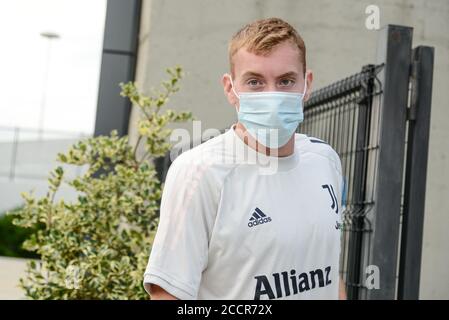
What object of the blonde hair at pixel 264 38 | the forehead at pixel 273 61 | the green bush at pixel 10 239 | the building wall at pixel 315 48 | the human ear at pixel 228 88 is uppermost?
the building wall at pixel 315 48

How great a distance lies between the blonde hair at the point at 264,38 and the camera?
2.44 m

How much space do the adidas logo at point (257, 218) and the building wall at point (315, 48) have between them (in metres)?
5.52

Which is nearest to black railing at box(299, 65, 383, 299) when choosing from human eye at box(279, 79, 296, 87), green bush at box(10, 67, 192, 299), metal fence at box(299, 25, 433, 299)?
metal fence at box(299, 25, 433, 299)

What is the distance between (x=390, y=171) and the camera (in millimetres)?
4863

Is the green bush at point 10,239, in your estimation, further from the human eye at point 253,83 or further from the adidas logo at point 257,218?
the adidas logo at point 257,218

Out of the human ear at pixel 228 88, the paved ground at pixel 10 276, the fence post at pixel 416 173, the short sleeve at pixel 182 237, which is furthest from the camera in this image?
the paved ground at pixel 10 276

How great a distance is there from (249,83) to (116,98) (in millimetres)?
5920

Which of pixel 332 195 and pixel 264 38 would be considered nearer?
pixel 264 38

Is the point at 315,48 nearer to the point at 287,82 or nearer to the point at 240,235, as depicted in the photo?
the point at 287,82

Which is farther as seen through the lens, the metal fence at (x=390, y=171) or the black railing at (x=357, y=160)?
the black railing at (x=357, y=160)

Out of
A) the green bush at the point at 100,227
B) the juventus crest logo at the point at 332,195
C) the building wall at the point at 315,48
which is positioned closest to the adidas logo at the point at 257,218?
the juventus crest logo at the point at 332,195

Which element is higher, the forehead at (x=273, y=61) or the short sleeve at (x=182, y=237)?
the forehead at (x=273, y=61)

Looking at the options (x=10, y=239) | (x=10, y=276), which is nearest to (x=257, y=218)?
(x=10, y=276)

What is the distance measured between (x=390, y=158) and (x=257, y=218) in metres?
2.66
